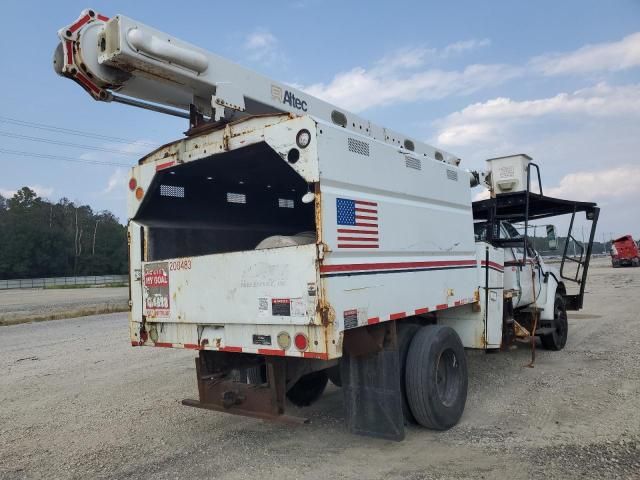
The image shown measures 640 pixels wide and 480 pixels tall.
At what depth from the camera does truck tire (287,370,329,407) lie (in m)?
5.71

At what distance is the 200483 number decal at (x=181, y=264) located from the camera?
15.2ft

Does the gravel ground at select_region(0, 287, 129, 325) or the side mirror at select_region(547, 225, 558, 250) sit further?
the gravel ground at select_region(0, 287, 129, 325)

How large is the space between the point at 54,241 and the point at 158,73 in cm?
7645

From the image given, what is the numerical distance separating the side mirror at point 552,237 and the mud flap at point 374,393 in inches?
175

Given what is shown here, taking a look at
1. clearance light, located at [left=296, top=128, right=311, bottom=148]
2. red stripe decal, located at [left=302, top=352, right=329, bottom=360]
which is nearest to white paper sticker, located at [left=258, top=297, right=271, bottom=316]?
red stripe decal, located at [left=302, top=352, right=329, bottom=360]

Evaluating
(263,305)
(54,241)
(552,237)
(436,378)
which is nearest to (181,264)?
(263,305)

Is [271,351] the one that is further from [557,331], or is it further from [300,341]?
[557,331]

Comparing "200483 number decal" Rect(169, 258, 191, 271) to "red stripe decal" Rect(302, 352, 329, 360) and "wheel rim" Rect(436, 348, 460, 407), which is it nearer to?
"red stripe decal" Rect(302, 352, 329, 360)

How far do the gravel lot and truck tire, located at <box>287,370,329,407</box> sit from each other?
113 mm

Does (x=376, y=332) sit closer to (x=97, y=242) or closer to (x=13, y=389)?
(x=13, y=389)

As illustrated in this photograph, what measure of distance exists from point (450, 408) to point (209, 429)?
2361mm

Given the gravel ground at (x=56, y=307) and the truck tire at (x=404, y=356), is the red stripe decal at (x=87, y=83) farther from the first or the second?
the gravel ground at (x=56, y=307)

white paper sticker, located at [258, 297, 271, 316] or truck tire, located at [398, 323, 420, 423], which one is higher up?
white paper sticker, located at [258, 297, 271, 316]

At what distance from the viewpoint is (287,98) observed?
5.30 m
